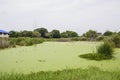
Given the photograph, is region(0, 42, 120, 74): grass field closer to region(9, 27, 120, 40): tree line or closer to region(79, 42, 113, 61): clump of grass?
region(79, 42, 113, 61): clump of grass

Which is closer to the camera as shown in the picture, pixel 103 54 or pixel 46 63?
pixel 46 63

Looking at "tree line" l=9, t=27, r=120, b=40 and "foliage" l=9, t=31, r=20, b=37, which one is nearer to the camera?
"tree line" l=9, t=27, r=120, b=40

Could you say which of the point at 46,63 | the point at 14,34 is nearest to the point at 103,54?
the point at 46,63

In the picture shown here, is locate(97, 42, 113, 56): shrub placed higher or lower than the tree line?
lower

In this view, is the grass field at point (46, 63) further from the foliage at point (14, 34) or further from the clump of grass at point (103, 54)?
the foliage at point (14, 34)

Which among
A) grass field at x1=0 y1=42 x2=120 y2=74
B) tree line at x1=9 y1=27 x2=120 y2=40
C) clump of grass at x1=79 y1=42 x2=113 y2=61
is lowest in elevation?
grass field at x1=0 y1=42 x2=120 y2=74

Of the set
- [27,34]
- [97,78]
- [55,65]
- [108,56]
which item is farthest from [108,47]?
[27,34]

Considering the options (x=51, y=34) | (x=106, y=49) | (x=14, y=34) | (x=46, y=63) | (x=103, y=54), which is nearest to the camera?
(x=46, y=63)

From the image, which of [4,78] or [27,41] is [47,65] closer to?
[4,78]

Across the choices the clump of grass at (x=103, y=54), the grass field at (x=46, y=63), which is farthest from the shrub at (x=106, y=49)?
the grass field at (x=46, y=63)

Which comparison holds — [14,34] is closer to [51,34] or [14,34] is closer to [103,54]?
[51,34]

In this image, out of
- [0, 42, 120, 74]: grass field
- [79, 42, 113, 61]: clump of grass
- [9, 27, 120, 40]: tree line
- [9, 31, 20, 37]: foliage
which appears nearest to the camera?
[0, 42, 120, 74]: grass field

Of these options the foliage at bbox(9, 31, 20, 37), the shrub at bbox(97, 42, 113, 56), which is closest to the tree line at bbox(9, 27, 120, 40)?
the foliage at bbox(9, 31, 20, 37)

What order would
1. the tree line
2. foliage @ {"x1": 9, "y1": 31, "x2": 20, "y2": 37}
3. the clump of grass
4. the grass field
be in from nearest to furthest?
1. the grass field
2. the clump of grass
3. the tree line
4. foliage @ {"x1": 9, "y1": 31, "x2": 20, "y2": 37}
